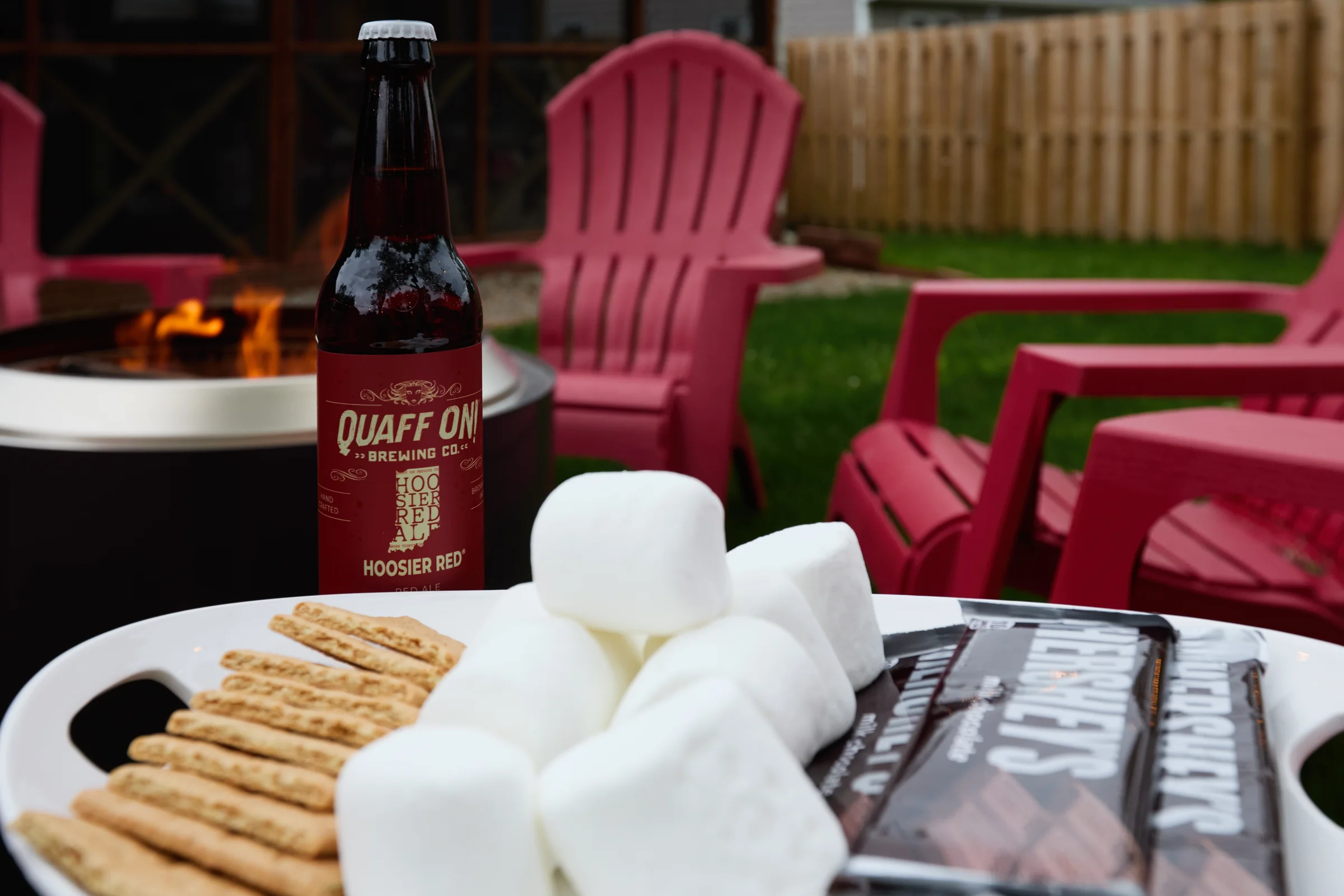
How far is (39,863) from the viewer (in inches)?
24.9

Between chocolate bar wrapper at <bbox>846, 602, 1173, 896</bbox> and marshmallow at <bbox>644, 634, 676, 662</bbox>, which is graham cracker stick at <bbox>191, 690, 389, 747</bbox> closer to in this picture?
marshmallow at <bbox>644, 634, 676, 662</bbox>

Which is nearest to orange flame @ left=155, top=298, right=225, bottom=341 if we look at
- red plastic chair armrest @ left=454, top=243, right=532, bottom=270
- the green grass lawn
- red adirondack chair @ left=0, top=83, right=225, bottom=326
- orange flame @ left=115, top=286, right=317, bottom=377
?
orange flame @ left=115, top=286, right=317, bottom=377

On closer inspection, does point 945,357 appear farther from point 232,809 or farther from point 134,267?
point 232,809

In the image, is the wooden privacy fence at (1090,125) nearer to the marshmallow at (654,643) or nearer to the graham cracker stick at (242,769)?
the marshmallow at (654,643)

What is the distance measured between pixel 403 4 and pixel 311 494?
20.4 ft

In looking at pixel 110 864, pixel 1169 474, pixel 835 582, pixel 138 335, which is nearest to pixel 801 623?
pixel 835 582

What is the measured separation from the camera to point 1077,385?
1.79m

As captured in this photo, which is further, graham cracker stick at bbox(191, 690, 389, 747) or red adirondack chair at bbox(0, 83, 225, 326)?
red adirondack chair at bbox(0, 83, 225, 326)

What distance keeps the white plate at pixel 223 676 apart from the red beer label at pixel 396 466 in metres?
0.06

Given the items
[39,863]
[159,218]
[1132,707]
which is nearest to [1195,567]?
[1132,707]

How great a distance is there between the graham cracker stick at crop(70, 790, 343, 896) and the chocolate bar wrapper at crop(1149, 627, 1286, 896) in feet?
1.25

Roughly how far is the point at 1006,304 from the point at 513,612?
2.00 meters

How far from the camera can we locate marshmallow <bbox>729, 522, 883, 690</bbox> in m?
0.86

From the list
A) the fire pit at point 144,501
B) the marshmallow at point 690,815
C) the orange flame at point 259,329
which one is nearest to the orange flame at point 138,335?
the orange flame at point 259,329
